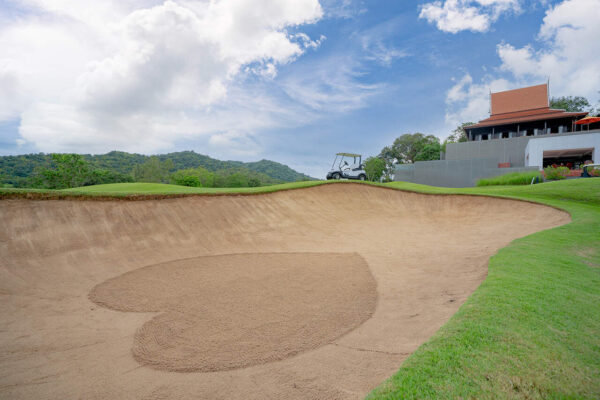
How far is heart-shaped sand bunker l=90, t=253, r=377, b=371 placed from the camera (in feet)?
10.5

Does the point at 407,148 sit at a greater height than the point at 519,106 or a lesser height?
lesser

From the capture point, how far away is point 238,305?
4461mm

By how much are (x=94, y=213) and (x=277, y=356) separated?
7.67 metres

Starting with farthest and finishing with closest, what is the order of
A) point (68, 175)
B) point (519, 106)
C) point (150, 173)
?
point (150, 173), point (68, 175), point (519, 106)

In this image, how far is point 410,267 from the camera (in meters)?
6.25

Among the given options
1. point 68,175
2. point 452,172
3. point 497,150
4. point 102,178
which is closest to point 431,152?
point 497,150

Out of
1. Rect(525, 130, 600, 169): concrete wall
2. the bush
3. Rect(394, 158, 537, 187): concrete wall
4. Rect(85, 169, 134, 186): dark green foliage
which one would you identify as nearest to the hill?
Rect(85, 169, 134, 186): dark green foliage

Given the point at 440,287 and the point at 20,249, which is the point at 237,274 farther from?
the point at 20,249

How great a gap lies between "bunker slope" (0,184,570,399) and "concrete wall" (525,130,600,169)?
18.4 metres

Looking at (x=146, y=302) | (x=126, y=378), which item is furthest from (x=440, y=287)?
(x=146, y=302)

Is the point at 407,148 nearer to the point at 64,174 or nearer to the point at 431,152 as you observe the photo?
the point at 431,152

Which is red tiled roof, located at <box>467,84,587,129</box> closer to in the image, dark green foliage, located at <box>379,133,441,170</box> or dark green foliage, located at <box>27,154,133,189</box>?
dark green foliage, located at <box>379,133,441,170</box>

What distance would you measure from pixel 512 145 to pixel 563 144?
6.41 metres

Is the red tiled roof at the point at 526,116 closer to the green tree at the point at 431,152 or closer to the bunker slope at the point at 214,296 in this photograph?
the green tree at the point at 431,152
